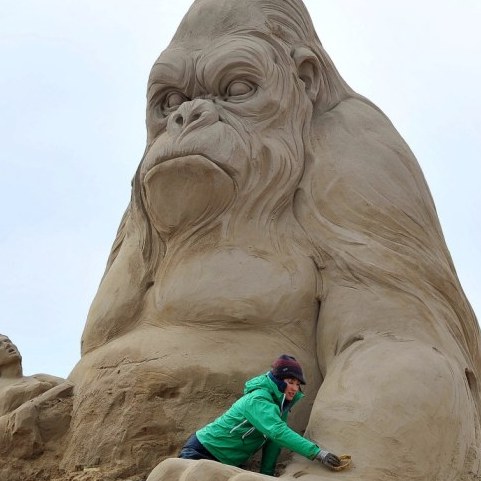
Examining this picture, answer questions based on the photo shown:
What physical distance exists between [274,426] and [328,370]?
78cm

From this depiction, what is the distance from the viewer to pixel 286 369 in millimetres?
6875

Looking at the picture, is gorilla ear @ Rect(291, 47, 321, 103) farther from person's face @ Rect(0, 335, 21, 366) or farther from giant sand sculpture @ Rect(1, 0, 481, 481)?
person's face @ Rect(0, 335, 21, 366)

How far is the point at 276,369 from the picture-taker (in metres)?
6.89

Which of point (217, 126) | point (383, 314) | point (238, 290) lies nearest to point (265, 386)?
point (238, 290)

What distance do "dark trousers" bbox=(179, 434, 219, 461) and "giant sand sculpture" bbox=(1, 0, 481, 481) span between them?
0.37 m

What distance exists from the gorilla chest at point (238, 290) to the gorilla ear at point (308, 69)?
3.57 feet

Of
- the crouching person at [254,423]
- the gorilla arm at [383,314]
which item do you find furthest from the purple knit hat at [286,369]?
the gorilla arm at [383,314]

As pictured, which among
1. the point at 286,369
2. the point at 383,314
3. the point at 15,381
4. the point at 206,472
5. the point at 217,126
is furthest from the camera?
the point at 15,381

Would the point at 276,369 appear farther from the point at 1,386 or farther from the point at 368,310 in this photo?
the point at 1,386

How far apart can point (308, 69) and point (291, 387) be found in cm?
214

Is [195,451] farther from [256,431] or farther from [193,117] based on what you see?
[193,117]

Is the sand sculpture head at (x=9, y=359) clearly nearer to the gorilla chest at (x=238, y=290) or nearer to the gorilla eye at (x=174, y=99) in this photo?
the gorilla chest at (x=238, y=290)

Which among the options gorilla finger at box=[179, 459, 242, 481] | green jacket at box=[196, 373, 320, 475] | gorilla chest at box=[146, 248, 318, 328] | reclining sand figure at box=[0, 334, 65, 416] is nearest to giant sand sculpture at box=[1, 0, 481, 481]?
gorilla chest at box=[146, 248, 318, 328]

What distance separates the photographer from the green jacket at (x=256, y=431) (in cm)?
673
